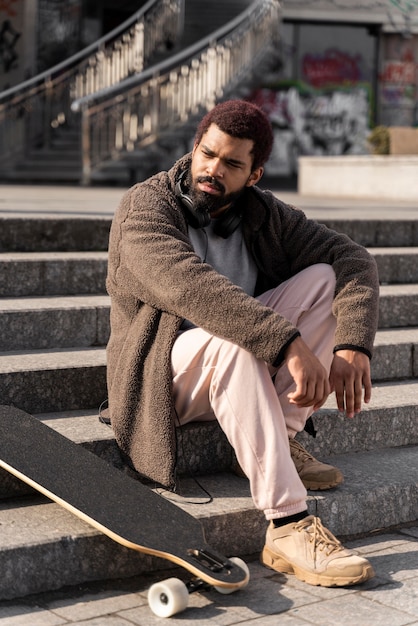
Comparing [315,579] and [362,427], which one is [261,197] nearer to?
[362,427]

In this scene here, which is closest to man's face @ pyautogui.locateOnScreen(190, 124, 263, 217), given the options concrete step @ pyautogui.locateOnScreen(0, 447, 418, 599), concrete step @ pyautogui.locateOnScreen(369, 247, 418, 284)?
concrete step @ pyautogui.locateOnScreen(0, 447, 418, 599)

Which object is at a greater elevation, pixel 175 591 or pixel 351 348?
pixel 351 348

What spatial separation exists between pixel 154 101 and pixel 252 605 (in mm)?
12464

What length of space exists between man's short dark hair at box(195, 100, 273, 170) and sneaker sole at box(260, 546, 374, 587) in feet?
4.69

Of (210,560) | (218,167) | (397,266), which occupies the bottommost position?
(210,560)

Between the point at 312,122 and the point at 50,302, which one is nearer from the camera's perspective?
the point at 50,302

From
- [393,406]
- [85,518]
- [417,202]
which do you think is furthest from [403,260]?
[417,202]

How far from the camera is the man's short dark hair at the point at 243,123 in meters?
3.85

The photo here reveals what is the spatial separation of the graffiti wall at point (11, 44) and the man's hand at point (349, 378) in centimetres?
1622

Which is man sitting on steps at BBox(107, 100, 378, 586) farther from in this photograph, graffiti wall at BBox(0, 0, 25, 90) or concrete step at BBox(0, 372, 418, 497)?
graffiti wall at BBox(0, 0, 25, 90)

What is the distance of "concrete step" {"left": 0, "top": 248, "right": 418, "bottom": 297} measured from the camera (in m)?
5.30

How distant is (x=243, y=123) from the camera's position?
12.7 ft

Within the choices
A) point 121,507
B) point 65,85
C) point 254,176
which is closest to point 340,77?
point 65,85

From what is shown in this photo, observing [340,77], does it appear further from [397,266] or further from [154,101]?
[397,266]
